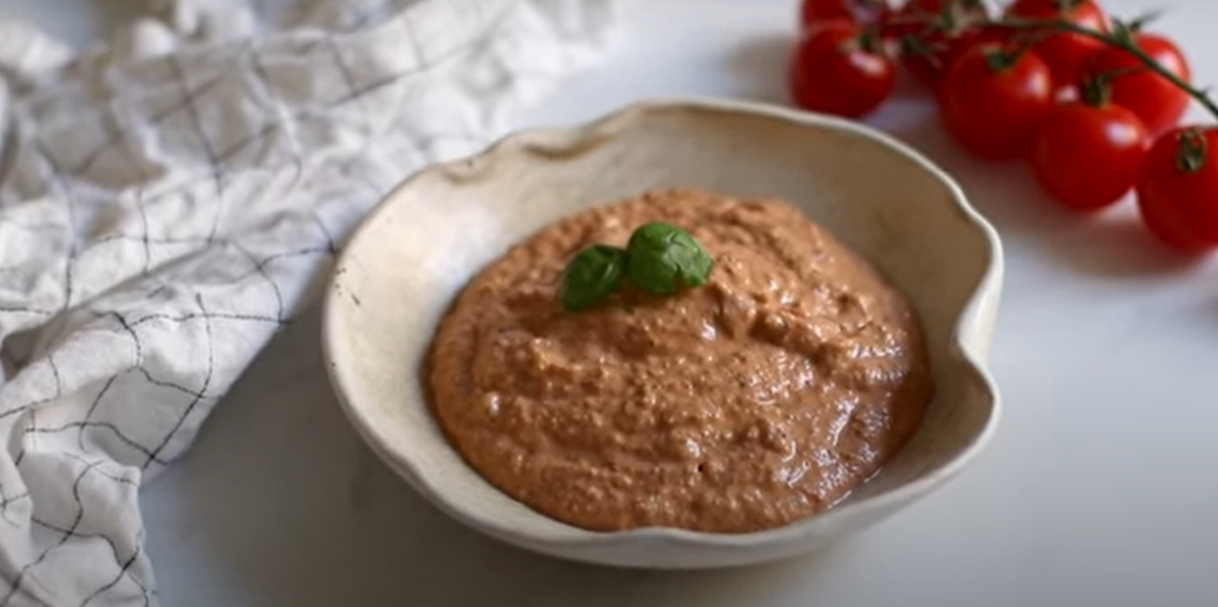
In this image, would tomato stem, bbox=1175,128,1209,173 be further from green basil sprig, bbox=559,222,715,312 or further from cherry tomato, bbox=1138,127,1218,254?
green basil sprig, bbox=559,222,715,312

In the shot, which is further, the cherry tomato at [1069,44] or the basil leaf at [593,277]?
the cherry tomato at [1069,44]

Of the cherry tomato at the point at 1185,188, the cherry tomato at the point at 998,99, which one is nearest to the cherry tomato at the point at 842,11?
the cherry tomato at the point at 998,99

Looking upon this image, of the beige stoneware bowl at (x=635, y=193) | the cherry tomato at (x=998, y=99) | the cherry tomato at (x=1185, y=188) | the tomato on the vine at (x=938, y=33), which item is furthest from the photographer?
the tomato on the vine at (x=938, y=33)

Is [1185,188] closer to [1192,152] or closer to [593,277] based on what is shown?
[1192,152]

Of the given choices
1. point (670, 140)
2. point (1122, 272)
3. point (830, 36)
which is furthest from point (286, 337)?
point (1122, 272)

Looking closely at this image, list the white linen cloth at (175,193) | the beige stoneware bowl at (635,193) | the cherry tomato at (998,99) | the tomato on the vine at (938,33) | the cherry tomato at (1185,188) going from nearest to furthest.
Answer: the beige stoneware bowl at (635,193), the white linen cloth at (175,193), the cherry tomato at (1185,188), the cherry tomato at (998,99), the tomato on the vine at (938,33)

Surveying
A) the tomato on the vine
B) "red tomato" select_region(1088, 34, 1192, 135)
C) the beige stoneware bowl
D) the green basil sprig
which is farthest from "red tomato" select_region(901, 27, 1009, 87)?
the green basil sprig

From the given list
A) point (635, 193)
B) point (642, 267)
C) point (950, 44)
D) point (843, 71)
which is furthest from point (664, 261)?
point (950, 44)

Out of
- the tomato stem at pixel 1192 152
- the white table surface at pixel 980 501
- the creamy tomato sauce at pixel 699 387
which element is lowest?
the white table surface at pixel 980 501

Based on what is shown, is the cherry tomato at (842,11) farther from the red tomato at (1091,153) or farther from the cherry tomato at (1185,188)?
the cherry tomato at (1185,188)
